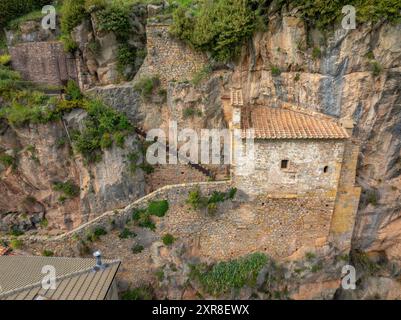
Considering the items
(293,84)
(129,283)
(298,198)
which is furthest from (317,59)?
(129,283)

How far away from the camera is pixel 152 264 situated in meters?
14.8

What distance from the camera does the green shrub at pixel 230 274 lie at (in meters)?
14.6

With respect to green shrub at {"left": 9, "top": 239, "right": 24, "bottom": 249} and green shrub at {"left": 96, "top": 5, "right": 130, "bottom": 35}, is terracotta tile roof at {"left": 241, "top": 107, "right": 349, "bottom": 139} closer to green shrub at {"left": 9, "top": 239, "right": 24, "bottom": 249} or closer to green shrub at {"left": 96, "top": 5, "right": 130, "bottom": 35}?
green shrub at {"left": 96, "top": 5, "right": 130, "bottom": 35}

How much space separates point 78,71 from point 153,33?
15.7ft

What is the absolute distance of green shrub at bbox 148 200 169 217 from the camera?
13922mm

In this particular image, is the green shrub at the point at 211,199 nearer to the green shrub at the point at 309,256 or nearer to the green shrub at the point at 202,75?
the green shrub at the point at 309,256

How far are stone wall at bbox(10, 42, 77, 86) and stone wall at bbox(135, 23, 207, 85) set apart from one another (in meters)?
4.55

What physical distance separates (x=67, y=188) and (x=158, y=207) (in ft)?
19.4

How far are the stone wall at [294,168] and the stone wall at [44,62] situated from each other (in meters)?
11.1

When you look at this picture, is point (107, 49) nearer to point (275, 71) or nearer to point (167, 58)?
point (167, 58)

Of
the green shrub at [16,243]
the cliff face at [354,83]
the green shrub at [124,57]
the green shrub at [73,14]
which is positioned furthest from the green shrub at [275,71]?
the green shrub at [16,243]

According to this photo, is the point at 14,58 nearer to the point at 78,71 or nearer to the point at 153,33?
the point at 78,71

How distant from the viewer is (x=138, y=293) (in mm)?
14625

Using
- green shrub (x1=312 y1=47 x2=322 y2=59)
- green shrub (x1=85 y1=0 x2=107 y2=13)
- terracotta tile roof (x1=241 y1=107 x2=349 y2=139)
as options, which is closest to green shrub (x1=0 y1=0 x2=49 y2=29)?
green shrub (x1=85 y1=0 x2=107 y2=13)
